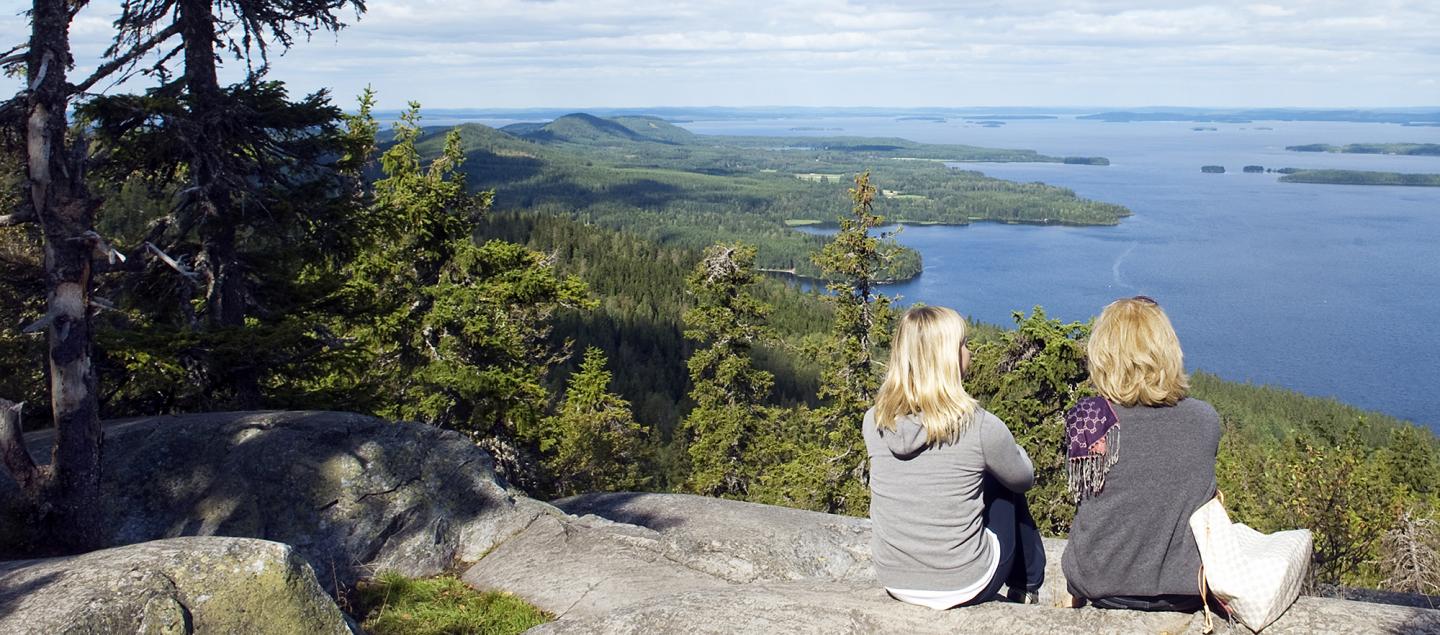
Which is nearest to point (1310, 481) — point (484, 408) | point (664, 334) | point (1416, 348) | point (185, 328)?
point (484, 408)

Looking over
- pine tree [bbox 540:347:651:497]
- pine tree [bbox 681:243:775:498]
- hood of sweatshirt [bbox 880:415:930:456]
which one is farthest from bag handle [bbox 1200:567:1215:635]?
pine tree [bbox 540:347:651:497]

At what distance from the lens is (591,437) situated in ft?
104

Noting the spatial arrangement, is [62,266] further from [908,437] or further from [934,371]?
[934,371]

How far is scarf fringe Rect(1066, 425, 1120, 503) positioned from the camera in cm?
525

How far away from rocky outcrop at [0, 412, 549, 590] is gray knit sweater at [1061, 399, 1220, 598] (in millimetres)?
7736

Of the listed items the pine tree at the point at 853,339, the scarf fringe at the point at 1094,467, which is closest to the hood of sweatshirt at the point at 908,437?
the scarf fringe at the point at 1094,467

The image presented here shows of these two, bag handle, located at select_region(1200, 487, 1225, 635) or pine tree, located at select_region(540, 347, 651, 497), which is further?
pine tree, located at select_region(540, 347, 651, 497)

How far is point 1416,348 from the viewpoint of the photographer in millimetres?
92562

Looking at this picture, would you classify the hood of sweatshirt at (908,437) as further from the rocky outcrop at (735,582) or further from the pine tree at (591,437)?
the pine tree at (591,437)

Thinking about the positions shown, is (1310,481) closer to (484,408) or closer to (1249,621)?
(484,408)

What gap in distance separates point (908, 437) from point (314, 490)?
834cm

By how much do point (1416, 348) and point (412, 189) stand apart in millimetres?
105459

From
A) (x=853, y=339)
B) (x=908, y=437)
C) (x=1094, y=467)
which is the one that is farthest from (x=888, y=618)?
(x=853, y=339)

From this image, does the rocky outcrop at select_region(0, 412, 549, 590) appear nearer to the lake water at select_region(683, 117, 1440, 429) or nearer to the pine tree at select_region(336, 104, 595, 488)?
the pine tree at select_region(336, 104, 595, 488)
